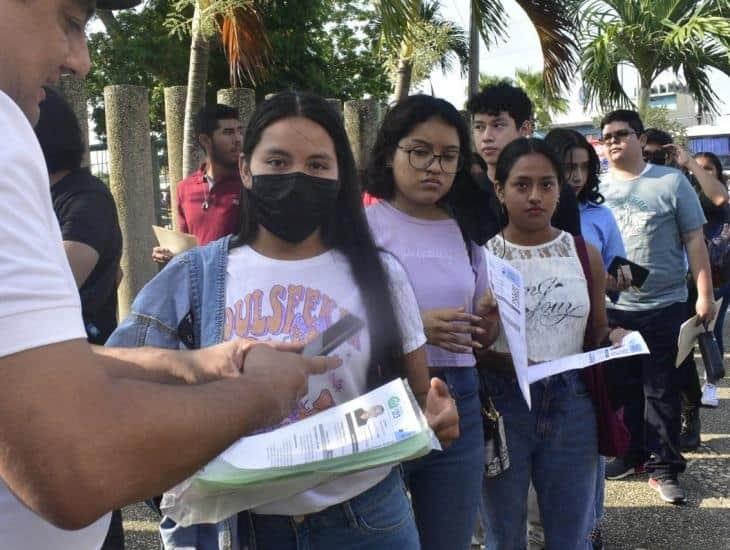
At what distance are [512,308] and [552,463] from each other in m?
0.62

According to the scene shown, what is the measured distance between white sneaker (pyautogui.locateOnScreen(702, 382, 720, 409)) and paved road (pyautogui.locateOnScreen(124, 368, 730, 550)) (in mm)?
837

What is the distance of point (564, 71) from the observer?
8.77m

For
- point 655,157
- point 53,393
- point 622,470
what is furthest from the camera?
point 655,157

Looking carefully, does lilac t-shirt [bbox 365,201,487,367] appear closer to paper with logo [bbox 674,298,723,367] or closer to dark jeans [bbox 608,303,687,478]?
paper with logo [bbox 674,298,723,367]

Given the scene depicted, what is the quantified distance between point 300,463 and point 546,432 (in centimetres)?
156

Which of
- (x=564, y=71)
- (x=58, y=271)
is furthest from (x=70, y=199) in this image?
(x=564, y=71)

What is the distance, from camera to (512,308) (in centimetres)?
246

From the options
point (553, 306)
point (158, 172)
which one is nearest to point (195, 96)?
point (158, 172)

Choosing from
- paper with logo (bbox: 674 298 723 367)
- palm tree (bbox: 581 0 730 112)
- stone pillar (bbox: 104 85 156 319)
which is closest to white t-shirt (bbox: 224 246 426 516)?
paper with logo (bbox: 674 298 723 367)

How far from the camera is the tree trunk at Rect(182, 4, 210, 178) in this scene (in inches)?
220

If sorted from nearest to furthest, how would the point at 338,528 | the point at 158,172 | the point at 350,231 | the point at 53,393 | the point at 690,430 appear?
the point at 53,393 → the point at 338,528 → the point at 350,231 → the point at 690,430 → the point at 158,172

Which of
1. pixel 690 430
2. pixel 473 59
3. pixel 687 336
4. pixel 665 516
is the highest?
pixel 473 59

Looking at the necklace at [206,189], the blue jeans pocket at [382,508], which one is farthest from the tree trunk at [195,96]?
the blue jeans pocket at [382,508]

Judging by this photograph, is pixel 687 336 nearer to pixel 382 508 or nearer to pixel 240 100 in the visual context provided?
pixel 382 508
